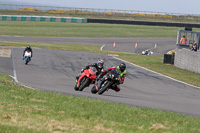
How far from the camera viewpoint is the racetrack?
1456 centimetres

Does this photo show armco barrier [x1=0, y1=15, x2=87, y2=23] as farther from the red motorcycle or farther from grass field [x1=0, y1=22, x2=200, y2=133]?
grass field [x1=0, y1=22, x2=200, y2=133]

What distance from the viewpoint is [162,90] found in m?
19.3

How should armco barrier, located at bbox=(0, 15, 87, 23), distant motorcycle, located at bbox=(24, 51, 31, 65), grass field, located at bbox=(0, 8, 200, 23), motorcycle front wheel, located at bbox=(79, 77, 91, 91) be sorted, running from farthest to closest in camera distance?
grass field, located at bbox=(0, 8, 200, 23) < armco barrier, located at bbox=(0, 15, 87, 23) < distant motorcycle, located at bbox=(24, 51, 31, 65) < motorcycle front wheel, located at bbox=(79, 77, 91, 91)

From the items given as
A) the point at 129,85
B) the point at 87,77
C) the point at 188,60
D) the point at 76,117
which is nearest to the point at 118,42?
the point at 188,60

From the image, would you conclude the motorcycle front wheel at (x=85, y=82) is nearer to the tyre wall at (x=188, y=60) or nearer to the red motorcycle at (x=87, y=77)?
the red motorcycle at (x=87, y=77)

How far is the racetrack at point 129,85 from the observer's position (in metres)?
14.6

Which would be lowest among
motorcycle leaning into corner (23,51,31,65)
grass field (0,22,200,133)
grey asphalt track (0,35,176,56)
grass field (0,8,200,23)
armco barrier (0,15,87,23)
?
grey asphalt track (0,35,176,56)

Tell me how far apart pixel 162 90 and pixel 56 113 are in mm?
10485

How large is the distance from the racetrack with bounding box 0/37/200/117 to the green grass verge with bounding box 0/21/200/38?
30.2 m

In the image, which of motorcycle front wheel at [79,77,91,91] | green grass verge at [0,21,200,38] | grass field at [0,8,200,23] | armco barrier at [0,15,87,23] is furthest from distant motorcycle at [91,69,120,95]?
grass field at [0,8,200,23]

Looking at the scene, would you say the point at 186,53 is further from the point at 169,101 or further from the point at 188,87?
the point at 169,101

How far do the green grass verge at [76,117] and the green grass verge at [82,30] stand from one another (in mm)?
47384

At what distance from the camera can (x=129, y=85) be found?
20188 mm

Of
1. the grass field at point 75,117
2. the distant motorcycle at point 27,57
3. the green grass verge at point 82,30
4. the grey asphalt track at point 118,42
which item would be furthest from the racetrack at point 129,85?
the green grass verge at point 82,30
